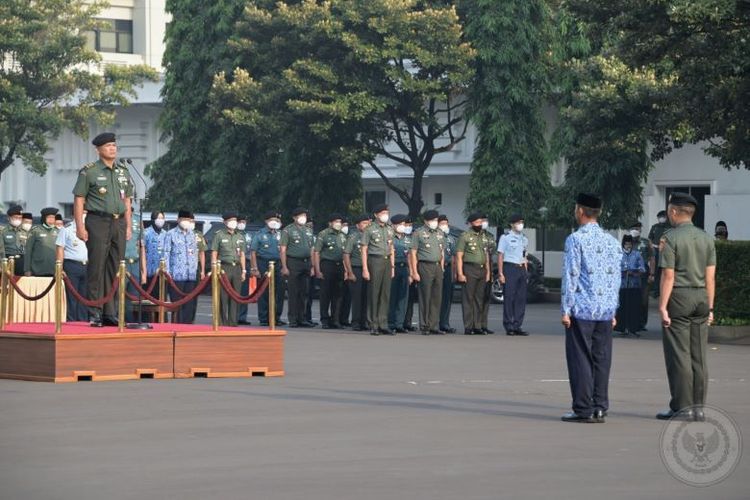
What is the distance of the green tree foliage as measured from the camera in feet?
137

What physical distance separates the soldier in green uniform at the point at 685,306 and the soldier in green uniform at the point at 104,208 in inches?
235

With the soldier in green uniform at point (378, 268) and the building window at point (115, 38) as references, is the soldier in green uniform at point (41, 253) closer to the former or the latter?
the soldier in green uniform at point (378, 268)

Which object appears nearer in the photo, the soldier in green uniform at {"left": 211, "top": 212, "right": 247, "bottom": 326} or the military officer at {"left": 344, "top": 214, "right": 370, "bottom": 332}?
the soldier in green uniform at {"left": 211, "top": 212, "right": 247, "bottom": 326}

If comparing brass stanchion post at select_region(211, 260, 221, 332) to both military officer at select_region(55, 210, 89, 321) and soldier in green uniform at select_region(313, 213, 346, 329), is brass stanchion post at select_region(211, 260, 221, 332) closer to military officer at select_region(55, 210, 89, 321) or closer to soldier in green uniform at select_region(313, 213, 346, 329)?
military officer at select_region(55, 210, 89, 321)

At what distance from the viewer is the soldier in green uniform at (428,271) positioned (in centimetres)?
2667

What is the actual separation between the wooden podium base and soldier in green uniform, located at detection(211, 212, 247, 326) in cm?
896

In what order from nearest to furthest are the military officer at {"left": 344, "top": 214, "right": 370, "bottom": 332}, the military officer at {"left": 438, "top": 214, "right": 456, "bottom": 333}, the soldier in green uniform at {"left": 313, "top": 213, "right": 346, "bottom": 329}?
the military officer at {"left": 438, "top": 214, "right": 456, "bottom": 333}, the military officer at {"left": 344, "top": 214, "right": 370, "bottom": 332}, the soldier in green uniform at {"left": 313, "top": 213, "right": 346, "bottom": 329}

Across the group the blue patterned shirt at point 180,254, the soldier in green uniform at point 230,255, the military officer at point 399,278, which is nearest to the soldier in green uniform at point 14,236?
the blue patterned shirt at point 180,254

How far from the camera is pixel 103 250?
55.2 feet

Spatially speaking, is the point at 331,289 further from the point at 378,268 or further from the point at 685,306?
the point at 685,306

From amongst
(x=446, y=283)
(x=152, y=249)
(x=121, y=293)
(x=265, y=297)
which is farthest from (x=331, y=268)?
(x=121, y=293)

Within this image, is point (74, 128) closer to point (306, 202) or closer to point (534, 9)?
point (306, 202)

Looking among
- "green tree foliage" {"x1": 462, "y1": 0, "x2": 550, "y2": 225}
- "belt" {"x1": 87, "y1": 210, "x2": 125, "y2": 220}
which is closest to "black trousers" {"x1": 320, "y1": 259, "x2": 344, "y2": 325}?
"belt" {"x1": 87, "y1": 210, "x2": 125, "y2": 220}

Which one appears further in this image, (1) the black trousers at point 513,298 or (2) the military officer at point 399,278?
(2) the military officer at point 399,278
